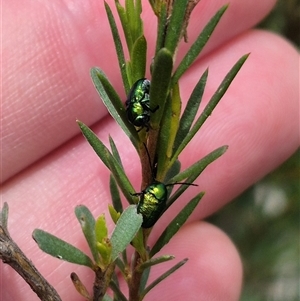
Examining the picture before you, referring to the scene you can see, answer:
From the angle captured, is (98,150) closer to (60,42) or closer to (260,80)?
(60,42)

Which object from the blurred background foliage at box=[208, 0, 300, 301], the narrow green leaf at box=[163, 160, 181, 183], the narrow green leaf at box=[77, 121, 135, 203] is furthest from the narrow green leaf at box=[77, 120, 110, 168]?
the blurred background foliage at box=[208, 0, 300, 301]

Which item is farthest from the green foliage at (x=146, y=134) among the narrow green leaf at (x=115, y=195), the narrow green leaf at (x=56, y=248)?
the narrow green leaf at (x=115, y=195)

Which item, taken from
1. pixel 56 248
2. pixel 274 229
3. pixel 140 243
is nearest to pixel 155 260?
pixel 140 243

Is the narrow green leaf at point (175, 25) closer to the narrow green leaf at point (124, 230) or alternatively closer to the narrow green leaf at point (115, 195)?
the narrow green leaf at point (124, 230)

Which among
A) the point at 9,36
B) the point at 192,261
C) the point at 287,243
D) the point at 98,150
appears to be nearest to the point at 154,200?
the point at 98,150

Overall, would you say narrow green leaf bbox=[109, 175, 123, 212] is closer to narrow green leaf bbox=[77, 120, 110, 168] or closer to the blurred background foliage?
narrow green leaf bbox=[77, 120, 110, 168]

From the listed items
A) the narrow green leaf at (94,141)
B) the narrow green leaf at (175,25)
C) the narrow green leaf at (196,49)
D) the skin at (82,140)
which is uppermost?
the narrow green leaf at (175,25)

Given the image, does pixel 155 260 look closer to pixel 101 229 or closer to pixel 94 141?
pixel 101 229
